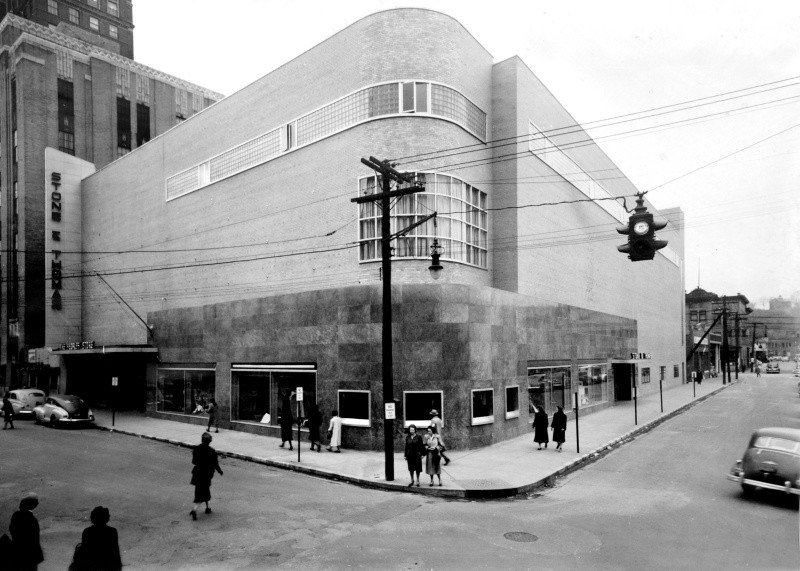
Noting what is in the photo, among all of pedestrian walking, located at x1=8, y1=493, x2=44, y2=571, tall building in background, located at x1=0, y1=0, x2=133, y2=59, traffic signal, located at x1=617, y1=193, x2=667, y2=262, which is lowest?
pedestrian walking, located at x1=8, y1=493, x2=44, y2=571

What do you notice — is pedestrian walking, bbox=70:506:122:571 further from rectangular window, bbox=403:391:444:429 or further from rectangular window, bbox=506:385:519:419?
rectangular window, bbox=506:385:519:419

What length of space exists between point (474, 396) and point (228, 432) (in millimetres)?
10840

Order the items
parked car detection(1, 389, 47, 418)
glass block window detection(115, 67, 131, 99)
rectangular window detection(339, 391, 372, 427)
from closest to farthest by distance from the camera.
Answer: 1. rectangular window detection(339, 391, 372, 427)
2. parked car detection(1, 389, 47, 418)
3. glass block window detection(115, 67, 131, 99)

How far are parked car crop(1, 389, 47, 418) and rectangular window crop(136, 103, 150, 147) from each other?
29.1 metres

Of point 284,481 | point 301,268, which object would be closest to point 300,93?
point 301,268

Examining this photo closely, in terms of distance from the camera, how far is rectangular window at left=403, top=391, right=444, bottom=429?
1956cm

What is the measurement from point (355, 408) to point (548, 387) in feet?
34.3

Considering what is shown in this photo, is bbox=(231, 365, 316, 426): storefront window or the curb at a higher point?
bbox=(231, 365, 316, 426): storefront window

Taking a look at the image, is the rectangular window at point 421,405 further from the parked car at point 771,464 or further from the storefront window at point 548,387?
the parked car at point 771,464

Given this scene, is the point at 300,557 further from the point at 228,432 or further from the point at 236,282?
the point at 236,282

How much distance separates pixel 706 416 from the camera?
31219mm

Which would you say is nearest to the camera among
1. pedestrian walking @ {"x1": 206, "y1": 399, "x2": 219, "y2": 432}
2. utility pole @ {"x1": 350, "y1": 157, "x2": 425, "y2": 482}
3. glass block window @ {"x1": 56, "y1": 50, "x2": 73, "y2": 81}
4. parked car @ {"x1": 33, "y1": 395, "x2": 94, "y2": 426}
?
utility pole @ {"x1": 350, "y1": 157, "x2": 425, "y2": 482}

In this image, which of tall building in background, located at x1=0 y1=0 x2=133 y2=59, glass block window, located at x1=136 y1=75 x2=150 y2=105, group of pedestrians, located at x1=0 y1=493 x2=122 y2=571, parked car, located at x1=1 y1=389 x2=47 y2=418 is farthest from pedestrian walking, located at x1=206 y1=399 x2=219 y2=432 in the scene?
tall building in background, located at x1=0 y1=0 x2=133 y2=59

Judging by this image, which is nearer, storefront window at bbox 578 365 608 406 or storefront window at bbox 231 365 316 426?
storefront window at bbox 231 365 316 426
